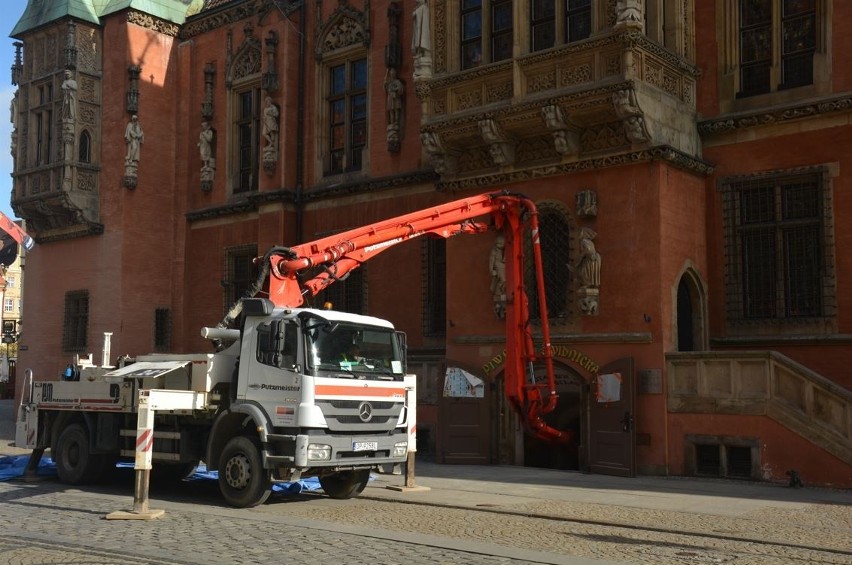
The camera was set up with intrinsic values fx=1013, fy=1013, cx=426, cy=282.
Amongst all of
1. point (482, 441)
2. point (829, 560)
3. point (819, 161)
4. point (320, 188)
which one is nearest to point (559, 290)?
point (482, 441)

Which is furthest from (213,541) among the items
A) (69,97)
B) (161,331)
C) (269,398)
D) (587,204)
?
(69,97)

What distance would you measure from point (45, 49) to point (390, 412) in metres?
20.5

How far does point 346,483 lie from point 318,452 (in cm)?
167

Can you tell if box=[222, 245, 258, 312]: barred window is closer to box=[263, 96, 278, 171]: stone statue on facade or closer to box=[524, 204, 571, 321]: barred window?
box=[263, 96, 278, 171]: stone statue on facade

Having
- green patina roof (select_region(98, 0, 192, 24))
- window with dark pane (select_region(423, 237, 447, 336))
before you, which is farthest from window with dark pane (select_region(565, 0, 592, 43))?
green patina roof (select_region(98, 0, 192, 24))

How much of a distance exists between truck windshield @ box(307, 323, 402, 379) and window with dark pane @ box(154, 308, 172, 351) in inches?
613

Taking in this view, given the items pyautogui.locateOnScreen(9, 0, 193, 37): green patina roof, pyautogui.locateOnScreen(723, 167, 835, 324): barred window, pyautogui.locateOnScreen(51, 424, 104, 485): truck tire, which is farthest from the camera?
pyautogui.locateOnScreen(9, 0, 193, 37): green patina roof

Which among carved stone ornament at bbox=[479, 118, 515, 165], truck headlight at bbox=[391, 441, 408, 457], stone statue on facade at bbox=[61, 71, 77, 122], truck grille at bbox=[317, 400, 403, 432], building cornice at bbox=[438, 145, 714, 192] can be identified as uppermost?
stone statue on facade at bbox=[61, 71, 77, 122]

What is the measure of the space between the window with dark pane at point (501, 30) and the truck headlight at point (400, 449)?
8.71m

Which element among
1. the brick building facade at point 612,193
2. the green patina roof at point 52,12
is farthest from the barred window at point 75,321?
the green patina roof at point 52,12

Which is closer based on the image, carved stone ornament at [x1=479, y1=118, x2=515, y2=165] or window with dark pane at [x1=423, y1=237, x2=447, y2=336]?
carved stone ornament at [x1=479, y1=118, x2=515, y2=165]

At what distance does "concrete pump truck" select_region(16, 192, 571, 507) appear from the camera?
1349 cm

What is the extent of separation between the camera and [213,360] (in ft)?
48.2

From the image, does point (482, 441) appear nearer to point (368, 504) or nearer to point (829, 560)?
point (368, 504)
